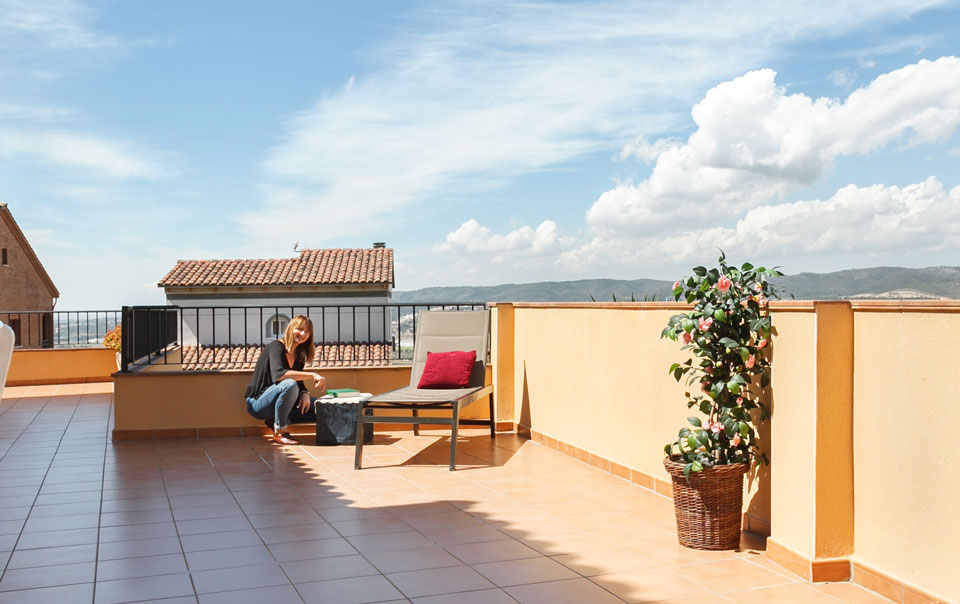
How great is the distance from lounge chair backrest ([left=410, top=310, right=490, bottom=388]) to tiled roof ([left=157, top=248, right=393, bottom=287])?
1853 cm

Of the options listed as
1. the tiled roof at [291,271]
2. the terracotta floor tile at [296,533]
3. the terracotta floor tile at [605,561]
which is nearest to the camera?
the terracotta floor tile at [605,561]

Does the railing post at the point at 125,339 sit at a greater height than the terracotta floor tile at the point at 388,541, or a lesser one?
greater

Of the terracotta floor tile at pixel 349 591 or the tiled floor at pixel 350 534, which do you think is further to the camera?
the tiled floor at pixel 350 534

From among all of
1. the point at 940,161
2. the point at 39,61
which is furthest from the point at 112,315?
the point at 940,161

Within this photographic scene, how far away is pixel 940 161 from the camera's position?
17250mm

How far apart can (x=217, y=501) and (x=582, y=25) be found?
11243 mm

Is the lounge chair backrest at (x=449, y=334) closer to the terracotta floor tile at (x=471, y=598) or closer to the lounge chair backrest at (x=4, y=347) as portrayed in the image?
the terracotta floor tile at (x=471, y=598)

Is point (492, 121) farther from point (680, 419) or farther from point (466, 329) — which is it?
point (680, 419)

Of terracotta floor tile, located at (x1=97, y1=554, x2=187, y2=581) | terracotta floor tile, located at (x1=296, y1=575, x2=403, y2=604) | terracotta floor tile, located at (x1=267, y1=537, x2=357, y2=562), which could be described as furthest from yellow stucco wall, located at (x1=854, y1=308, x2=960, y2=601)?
terracotta floor tile, located at (x1=97, y1=554, x2=187, y2=581)

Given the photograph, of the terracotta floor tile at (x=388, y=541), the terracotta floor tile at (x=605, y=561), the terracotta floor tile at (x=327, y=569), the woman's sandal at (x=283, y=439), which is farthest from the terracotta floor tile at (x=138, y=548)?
the woman's sandal at (x=283, y=439)

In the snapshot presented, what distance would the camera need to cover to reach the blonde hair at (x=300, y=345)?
682 centimetres

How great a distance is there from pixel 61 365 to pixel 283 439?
22.9ft

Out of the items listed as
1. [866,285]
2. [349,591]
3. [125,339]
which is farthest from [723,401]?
[125,339]

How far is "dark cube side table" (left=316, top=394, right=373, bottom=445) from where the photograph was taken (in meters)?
6.63
